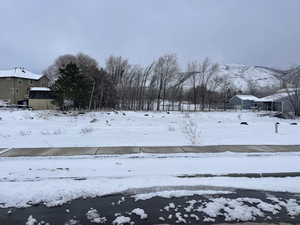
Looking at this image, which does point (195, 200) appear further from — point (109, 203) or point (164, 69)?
point (164, 69)

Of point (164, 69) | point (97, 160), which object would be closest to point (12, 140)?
point (97, 160)

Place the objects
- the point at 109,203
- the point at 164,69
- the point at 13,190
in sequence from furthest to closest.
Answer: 1. the point at 164,69
2. the point at 13,190
3. the point at 109,203

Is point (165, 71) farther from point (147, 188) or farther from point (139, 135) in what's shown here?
point (147, 188)

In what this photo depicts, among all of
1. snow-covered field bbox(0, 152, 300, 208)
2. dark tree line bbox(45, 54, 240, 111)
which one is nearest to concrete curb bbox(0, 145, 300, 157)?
snow-covered field bbox(0, 152, 300, 208)

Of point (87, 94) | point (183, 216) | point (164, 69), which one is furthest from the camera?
point (164, 69)

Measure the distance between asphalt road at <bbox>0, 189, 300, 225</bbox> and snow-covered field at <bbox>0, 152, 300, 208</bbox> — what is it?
0.88 feet

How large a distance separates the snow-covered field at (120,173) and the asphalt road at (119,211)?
0.88 ft

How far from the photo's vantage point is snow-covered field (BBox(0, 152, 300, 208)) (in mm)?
5664

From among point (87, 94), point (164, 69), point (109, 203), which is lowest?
point (109, 203)

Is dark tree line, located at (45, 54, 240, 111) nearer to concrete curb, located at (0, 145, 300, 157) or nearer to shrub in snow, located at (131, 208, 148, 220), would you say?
concrete curb, located at (0, 145, 300, 157)

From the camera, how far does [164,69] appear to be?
73.1 m

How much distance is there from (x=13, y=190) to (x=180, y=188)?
3.44 meters

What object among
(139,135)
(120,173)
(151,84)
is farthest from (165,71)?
(120,173)

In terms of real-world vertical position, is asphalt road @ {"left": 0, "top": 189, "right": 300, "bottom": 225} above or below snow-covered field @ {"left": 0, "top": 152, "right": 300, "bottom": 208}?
below
